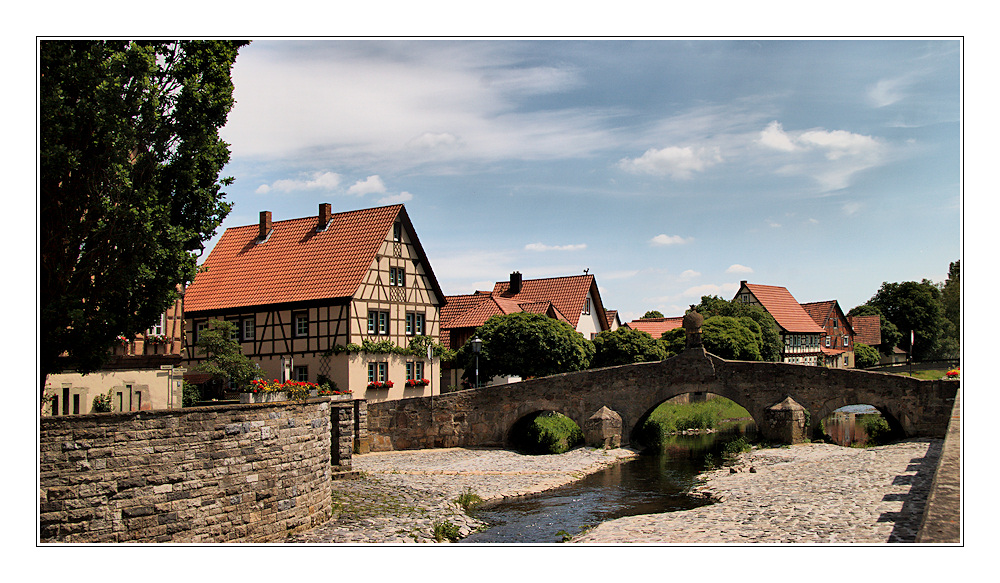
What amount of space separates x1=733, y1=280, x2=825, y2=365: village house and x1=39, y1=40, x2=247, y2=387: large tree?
1884 inches

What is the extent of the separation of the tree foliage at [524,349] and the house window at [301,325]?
22.3ft

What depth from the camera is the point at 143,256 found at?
11.3m

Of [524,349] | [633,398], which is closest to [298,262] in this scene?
[524,349]

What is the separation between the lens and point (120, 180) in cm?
1085

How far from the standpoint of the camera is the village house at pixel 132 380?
52.0 ft

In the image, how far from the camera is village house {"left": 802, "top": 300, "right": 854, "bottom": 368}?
60.5 m

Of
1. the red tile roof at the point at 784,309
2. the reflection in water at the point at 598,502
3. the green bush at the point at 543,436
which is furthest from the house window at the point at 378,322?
the red tile roof at the point at 784,309

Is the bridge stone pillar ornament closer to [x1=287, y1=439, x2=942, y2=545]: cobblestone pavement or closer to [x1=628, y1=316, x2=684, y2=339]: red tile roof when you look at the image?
[x1=287, y1=439, x2=942, y2=545]: cobblestone pavement

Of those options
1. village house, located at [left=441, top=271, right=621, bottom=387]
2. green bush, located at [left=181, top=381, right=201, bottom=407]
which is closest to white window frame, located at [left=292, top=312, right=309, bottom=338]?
green bush, located at [left=181, top=381, right=201, bottom=407]

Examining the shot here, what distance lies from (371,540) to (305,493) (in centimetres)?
130

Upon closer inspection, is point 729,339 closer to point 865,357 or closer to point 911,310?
point 865,357

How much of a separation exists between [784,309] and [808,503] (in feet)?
144

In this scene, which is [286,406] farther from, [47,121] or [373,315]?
[373,315]

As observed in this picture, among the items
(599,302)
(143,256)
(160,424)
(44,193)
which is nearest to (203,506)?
(160,424)
